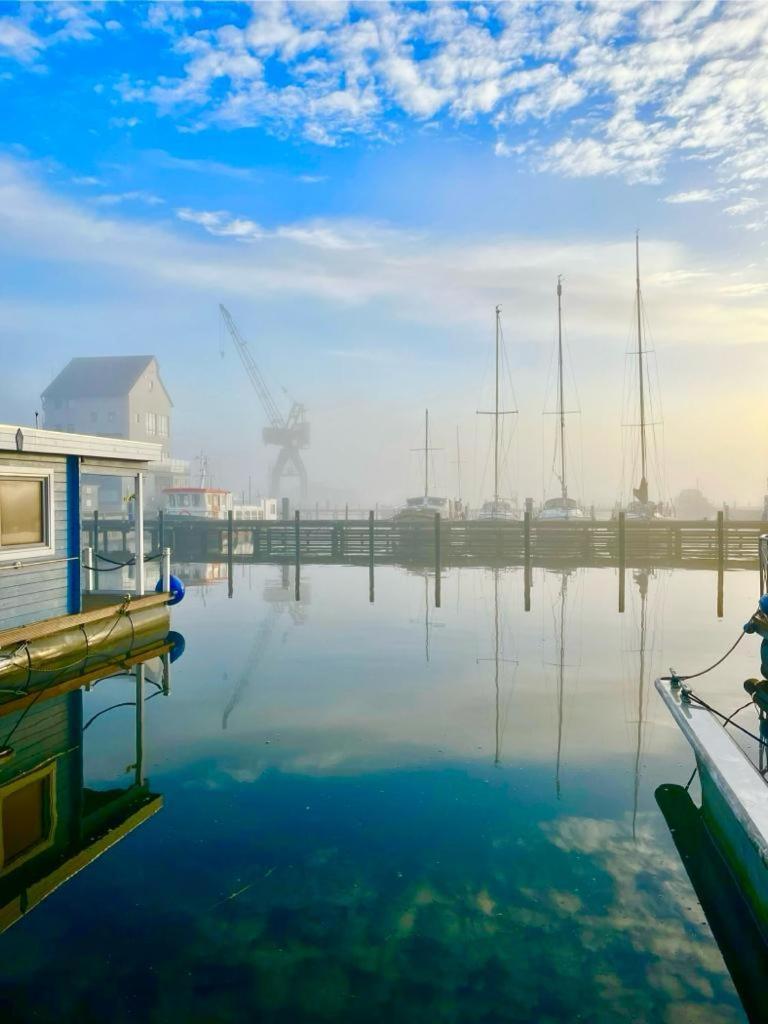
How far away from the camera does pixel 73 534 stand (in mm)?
13828

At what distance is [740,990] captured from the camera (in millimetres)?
4703

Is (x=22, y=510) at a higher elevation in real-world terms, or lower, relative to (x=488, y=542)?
higher

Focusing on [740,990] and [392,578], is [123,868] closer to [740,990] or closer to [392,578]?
[740,990]

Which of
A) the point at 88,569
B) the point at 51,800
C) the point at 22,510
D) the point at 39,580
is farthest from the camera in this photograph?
the point at 88,569

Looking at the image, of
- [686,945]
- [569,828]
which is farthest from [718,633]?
[686,945]

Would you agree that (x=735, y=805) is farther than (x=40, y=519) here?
No

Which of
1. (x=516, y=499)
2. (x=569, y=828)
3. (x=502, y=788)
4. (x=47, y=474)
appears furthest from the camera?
(x=516, y=499)

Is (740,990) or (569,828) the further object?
(569,828)

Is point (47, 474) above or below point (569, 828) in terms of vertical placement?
above

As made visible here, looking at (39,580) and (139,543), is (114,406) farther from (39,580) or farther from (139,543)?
(39,580)

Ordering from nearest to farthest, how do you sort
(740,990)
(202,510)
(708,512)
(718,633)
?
(740,990) < (718,633) < (202,510) < (708,512)

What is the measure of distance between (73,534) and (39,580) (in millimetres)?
1310

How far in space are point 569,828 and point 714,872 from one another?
4.28 ft

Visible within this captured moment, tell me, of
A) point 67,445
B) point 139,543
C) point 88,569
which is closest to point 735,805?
point 67,445
